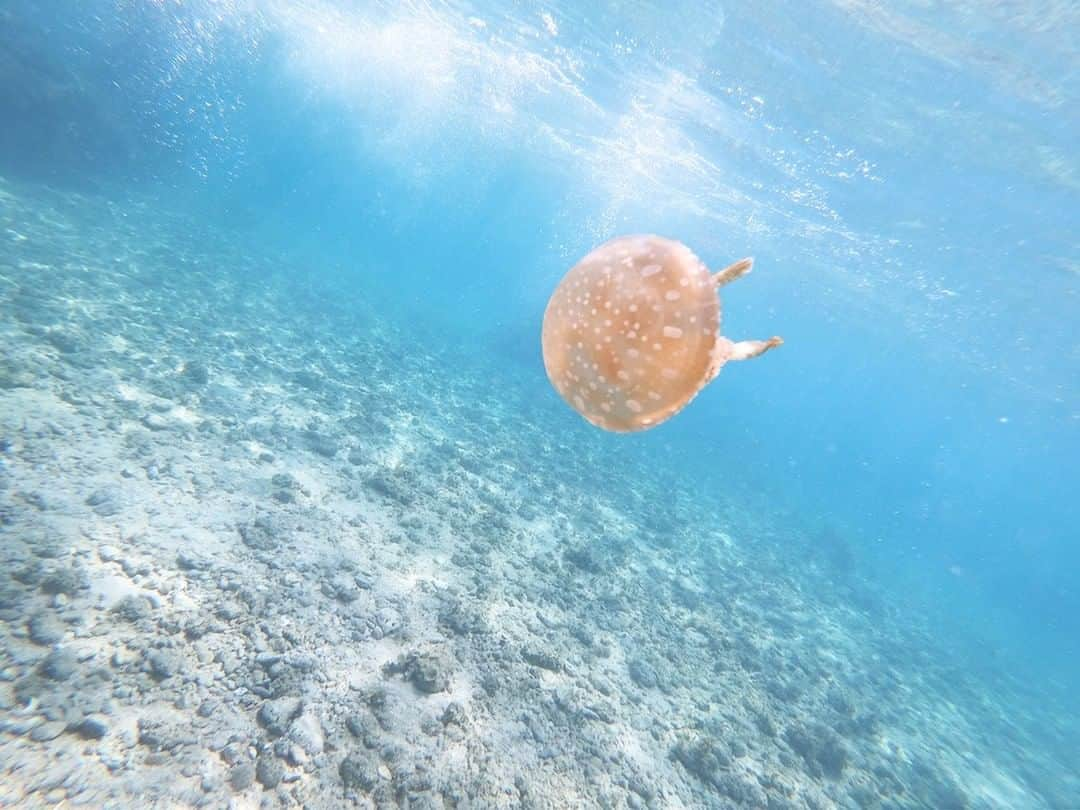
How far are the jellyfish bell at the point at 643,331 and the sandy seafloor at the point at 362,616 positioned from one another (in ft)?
15.1

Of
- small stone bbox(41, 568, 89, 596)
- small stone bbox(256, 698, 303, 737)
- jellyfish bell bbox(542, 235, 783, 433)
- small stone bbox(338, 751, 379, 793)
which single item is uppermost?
jellyfish bell bbox(542, 235, 783, 433)

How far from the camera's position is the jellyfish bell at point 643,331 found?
2.91 m

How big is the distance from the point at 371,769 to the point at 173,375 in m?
9.46

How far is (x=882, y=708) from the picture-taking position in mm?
11195

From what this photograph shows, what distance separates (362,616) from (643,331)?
228 inches

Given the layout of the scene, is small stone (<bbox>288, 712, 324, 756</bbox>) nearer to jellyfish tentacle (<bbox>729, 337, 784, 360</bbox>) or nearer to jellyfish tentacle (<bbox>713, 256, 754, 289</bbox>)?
jellyfish tentacle (<bbox>729, 337, 784, 360</bbox>)

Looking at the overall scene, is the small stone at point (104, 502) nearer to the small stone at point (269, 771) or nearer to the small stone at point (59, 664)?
the small stone at point (59, 664)

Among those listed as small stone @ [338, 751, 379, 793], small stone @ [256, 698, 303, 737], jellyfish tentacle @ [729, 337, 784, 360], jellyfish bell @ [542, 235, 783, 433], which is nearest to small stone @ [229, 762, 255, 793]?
small stone @ [256, 698, 303, 737]

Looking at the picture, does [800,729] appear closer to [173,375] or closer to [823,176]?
[173,375]

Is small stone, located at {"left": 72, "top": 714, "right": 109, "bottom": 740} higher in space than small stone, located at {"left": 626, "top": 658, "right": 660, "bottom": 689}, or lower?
lower

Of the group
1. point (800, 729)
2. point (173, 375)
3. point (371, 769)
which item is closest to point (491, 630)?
point (371, 769)

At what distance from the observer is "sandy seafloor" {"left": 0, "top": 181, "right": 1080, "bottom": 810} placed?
185 inches

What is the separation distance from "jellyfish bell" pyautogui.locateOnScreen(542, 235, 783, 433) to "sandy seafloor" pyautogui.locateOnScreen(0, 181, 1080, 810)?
4592 mm

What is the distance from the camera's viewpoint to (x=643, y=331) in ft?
9.57
